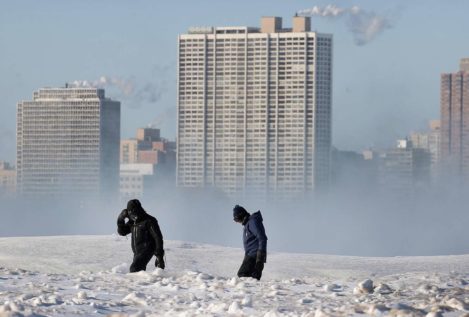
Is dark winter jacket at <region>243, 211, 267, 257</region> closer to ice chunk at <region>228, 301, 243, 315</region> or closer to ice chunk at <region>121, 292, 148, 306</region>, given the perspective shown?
ice chunk at <region>121, 292, 148, 306</region>

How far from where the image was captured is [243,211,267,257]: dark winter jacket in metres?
19.6

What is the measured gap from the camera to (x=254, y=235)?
1975cm

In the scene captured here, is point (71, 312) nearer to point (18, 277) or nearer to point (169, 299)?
point (169, 299)

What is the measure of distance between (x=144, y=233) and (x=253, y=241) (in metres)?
1.59

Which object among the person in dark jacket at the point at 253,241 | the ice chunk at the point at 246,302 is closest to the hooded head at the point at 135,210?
the person in dark jacket at the point at 253,241

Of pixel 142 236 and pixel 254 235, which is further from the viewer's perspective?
pixel 142 236

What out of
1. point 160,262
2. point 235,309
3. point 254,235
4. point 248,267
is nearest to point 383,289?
point 235,309

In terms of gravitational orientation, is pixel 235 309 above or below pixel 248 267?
below

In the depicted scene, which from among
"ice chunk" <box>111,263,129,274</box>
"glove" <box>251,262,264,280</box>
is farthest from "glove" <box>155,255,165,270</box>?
"glove" <box>251,262,264,280</box>

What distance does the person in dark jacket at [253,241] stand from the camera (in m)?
19.6

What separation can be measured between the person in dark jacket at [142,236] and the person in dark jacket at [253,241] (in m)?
1.18

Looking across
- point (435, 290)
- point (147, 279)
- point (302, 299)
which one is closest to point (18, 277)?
point (147, 279)

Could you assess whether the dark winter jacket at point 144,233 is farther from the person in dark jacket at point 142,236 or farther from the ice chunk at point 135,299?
the ice chunk at point 135,299

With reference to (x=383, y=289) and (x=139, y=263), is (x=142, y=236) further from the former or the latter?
(x=383, y=289)
